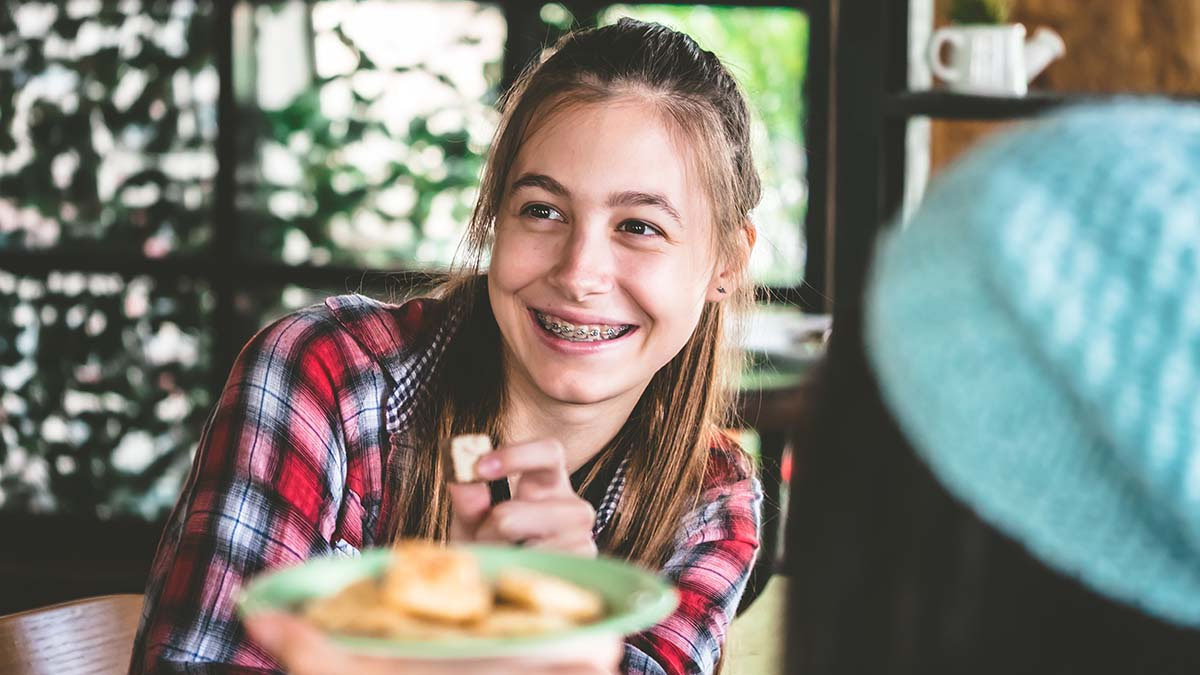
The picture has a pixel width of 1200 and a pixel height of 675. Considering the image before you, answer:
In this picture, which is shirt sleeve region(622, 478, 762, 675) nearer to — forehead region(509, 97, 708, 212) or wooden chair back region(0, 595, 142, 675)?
forehead region(509, 97, 708, 212)

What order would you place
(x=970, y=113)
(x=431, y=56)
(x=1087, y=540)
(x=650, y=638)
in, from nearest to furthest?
1. (x=1087, y=540)
2. (x=650, y=638)
3. (x=970, y=113)
4. (x=431, y=56)

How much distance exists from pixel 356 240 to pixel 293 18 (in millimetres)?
717

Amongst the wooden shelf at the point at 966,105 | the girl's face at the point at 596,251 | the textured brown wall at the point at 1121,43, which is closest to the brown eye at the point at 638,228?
the girl's face at the point at 596,251

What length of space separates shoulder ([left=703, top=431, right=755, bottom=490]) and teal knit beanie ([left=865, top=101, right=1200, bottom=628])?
1.08 m

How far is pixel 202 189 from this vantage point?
4293 millimetres

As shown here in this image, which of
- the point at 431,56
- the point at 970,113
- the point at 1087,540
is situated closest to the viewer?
the point at 1087,540

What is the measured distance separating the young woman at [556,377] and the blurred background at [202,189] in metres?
2.27

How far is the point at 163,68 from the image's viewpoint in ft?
13.9

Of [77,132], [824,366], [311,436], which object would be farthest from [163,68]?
[824,366]

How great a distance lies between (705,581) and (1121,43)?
91.1 inches

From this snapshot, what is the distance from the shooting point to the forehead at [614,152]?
1513mm

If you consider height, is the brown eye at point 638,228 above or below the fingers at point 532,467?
above

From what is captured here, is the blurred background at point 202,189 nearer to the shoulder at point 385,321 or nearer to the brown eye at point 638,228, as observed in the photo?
the shoulder at point 385,321

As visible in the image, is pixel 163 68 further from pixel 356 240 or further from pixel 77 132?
pixel 356 240
